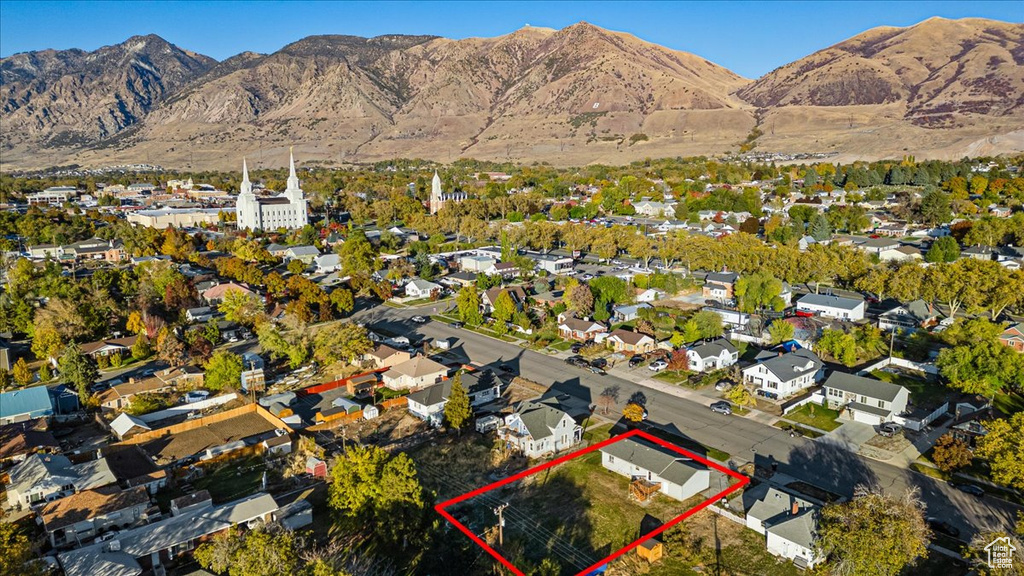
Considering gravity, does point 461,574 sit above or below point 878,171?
below

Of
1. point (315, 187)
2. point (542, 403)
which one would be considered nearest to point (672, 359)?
point (542, 403)

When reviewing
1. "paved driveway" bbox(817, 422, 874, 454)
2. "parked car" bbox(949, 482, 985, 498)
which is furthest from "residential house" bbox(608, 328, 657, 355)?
"parked car" bbox(949, 482, 985, 498)

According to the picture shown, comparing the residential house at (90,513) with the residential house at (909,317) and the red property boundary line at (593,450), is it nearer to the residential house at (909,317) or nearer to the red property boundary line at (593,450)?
the red property boundary line at (593,450)

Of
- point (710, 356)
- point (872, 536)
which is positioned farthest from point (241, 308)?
point (872, 536)

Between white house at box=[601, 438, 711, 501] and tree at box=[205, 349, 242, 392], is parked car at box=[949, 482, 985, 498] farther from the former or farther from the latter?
tree at box=[205, 349, 242, 392]

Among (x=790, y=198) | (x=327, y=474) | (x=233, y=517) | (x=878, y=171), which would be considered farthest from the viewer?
(x=878, y=171)

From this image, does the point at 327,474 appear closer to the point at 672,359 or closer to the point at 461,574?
the point at 461,574

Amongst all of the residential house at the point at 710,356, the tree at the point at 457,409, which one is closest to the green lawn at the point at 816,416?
the residential house at the point at 710,356

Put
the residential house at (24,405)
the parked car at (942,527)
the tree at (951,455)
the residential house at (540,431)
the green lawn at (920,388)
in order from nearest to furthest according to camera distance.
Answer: the parked car at (942,527) → the tree at (951,455) → the residential house at (540,431) → the residential house at (24,405) → the green lawn at (920,388)
